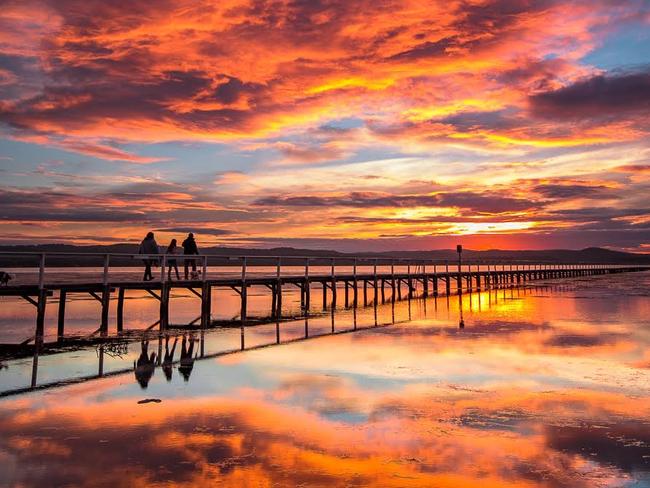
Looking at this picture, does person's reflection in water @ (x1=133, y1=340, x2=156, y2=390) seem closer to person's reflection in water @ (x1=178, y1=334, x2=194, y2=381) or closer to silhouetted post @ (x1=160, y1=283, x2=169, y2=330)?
person's reflection in water @ (x1=178, y1=334, x2=194, y2=381)

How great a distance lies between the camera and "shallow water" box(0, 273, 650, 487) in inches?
251

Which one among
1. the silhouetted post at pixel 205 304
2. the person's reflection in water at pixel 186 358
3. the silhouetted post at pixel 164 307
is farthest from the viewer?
the silhouetted post at pixel 205 304

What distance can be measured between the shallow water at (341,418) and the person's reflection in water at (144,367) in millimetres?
96

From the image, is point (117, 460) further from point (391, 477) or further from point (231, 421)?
point (391, 477)

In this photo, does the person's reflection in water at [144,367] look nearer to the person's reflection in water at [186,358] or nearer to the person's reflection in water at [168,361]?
the person's reflection in water at [168,361]

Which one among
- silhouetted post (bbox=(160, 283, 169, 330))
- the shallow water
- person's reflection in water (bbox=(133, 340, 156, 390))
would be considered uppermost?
silhouetted post (bbox=(160, 283, 169, 330))

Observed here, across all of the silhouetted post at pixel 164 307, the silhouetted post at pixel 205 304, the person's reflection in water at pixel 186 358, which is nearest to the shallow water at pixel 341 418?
the person's reflection in water at pixel 186 358

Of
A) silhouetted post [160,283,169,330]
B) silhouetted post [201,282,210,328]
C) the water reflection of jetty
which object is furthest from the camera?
silhouetted post [201,282,210,328]

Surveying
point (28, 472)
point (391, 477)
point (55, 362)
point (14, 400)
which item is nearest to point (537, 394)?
point (391, 477)

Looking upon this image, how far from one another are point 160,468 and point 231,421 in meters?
1.96

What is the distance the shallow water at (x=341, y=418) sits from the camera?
20.9 ft

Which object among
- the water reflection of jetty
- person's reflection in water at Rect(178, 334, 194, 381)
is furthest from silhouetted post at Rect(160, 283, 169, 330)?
person's reflection in water at Rect(178, 334, 194, 381)

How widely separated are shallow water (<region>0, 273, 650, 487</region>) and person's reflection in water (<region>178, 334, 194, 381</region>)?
81 mm

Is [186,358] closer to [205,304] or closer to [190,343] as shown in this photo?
[190,343]
